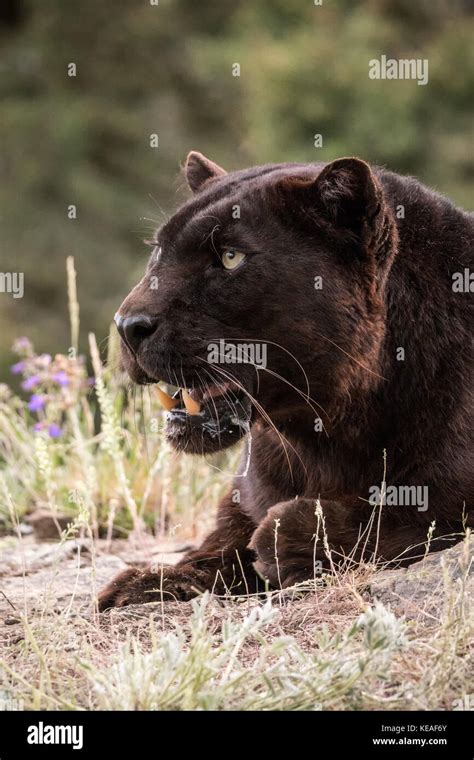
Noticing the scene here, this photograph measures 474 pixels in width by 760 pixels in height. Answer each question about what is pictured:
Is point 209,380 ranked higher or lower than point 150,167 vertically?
lower

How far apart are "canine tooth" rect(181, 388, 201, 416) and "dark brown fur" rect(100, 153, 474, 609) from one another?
2.6 inches

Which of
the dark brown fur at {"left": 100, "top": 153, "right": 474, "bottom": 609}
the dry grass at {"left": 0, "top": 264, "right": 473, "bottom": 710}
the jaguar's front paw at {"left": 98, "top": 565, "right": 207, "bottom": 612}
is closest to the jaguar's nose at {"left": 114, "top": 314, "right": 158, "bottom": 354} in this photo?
the dark brown fur at {"left": 100, "top": 153, "right": 474, "bottom": 609}

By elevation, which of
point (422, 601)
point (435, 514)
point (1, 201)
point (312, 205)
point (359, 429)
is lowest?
point (422, 601)

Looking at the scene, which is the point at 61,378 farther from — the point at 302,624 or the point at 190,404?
the point at 302,624

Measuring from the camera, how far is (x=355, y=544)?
3576 mm

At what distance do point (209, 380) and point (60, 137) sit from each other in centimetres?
980

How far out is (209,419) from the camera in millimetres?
3572

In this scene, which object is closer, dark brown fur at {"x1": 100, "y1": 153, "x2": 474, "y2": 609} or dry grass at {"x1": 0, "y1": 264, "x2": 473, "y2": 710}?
dry grass at {"x1": 0, "y1": 264, "x2": 473, "y2": 710}

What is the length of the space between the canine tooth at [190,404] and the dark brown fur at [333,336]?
7 centimetres

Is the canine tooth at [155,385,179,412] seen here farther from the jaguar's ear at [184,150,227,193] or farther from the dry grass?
the jaguar's ear at [184,150,227,193]

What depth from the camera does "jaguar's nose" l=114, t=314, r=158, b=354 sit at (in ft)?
11.1
